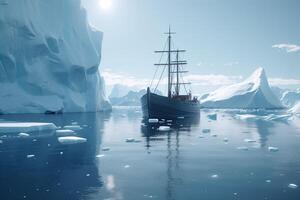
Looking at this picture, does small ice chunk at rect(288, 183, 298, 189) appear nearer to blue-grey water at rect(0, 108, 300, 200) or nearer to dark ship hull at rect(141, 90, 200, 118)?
blue-grey water at rect(0, 108, 300, 200)

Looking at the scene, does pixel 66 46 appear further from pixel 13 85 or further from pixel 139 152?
pixel 139 152

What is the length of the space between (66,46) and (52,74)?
17.5ft

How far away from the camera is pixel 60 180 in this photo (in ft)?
29.8

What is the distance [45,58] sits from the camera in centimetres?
5016

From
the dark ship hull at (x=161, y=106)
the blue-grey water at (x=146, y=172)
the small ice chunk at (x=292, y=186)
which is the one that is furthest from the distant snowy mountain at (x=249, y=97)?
the small ice chunk at (x=292, y=186)

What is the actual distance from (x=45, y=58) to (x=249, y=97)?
9048 cm

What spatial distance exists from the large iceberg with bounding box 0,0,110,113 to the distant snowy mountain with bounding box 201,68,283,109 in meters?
77.5

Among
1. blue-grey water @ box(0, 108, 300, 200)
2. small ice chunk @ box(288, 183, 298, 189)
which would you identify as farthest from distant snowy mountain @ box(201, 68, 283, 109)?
small ice chunk @ box(288, 183, 298, 189)

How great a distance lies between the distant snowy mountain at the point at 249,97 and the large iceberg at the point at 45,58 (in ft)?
254

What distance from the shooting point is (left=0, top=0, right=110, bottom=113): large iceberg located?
145 feet

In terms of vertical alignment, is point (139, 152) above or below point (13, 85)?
below

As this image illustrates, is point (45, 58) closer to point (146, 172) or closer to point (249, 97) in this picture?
point (146, 172)

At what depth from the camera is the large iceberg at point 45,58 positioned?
44312mm

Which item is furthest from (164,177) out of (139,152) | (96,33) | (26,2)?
(96,33)
